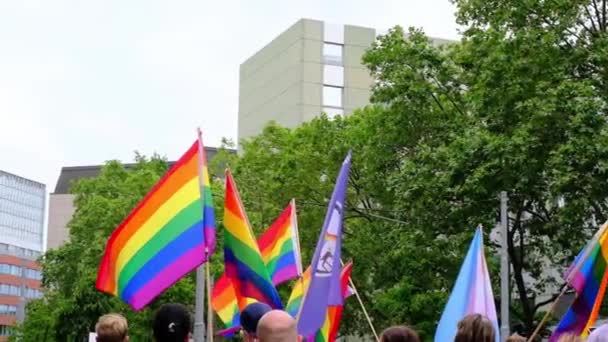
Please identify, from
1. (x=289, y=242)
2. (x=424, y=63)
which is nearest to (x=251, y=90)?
(x=424, y=63)

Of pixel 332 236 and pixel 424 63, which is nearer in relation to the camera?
pixel 332 236

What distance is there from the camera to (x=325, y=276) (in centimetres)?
1011

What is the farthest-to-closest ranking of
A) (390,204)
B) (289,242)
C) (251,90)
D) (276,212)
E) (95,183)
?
(251,90)
(95,183)
(276,212)
(390,204)
(289,242)

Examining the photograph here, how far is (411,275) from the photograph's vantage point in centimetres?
2636

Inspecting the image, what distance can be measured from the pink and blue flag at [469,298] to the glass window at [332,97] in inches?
2150

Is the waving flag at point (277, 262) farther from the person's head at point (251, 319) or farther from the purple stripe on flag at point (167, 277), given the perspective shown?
the person's head at point (251, 319)

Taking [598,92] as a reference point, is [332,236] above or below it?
below

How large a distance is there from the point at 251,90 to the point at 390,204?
43.8m

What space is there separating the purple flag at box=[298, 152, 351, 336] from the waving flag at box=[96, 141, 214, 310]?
3.37 ft

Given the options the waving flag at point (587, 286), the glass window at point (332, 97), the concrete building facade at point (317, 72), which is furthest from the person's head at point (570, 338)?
the glass window at point (332, 97)

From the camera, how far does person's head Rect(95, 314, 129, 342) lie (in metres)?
6.17

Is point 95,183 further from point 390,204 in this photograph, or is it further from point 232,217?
point 232,217

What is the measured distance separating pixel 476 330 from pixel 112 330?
2.04 meters

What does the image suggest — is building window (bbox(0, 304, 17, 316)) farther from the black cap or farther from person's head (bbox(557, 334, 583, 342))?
person's head (bbox(557, 334, 583, 342))
